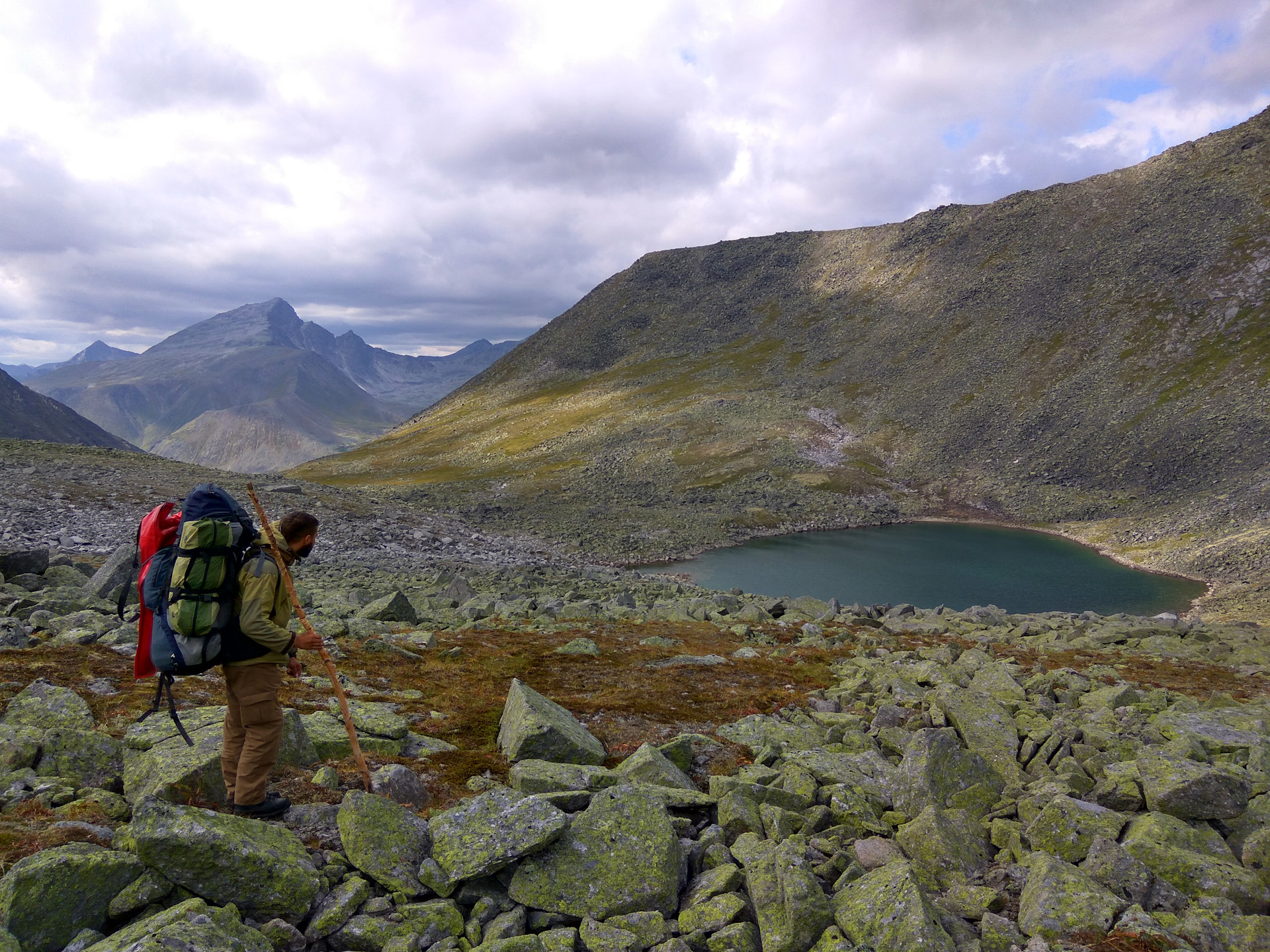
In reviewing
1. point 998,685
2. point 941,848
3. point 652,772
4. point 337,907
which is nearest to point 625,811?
point 652,772

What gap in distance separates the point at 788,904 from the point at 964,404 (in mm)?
117806

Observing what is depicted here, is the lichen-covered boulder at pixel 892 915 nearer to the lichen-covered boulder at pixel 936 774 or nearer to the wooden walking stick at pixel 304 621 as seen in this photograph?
the lichen-covered boulder at pixel 936 774

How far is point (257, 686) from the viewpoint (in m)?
7.72

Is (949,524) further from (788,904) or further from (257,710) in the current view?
(257,710)

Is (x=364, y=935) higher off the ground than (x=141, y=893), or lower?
lower

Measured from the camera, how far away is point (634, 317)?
19262cm

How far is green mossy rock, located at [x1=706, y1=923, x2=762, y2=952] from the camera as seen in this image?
21.0 feet

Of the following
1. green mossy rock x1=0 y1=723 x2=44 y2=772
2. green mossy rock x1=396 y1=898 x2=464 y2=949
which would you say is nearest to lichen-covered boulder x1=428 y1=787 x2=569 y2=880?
green mossy rock x1=396 y1=898 x2=464 y2=949

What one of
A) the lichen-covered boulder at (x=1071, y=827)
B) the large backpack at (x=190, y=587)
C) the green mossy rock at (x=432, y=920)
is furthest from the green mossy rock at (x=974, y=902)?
the large backpack at (x=190, y=587)

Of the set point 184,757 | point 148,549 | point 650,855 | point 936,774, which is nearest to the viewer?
point 650,855

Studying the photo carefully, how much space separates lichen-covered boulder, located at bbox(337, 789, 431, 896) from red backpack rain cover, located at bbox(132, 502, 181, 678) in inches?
114

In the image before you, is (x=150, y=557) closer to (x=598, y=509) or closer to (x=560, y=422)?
(x=598, y=509)

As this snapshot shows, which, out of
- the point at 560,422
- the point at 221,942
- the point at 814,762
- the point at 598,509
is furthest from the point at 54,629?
the point at 560,422

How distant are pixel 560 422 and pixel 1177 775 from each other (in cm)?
12974
